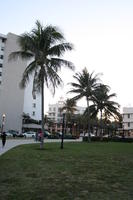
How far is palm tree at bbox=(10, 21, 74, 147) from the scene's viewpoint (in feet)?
70.8

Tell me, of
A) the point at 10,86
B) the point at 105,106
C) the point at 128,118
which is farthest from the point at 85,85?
the point at 128,118

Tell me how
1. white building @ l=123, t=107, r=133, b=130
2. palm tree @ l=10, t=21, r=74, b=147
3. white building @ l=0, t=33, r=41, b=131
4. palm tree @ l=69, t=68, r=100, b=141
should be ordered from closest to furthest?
palm tree @ l=10, t=21, r=74, b=147 → palm tree @ l=69, t=68, r=100, b=141 → white building @ l=0, t=33, r=41, b=131 → white building @ l=123, t=107, r=133, b=130

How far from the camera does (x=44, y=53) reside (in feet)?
72.9

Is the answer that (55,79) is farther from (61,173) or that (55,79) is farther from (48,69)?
(61,173)

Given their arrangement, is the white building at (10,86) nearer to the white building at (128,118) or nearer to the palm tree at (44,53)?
the white building at (128,118)

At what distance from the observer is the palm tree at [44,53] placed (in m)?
21.6

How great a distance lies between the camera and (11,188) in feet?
21.8

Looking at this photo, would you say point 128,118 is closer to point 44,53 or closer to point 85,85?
point 85,85

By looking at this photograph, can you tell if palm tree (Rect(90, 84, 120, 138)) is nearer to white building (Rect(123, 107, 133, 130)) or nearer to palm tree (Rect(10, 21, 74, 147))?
palm tree (Rect(10, 21, 74, 147))

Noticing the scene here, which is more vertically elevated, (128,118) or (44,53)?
(44,53)

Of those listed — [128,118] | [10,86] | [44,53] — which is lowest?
[128,118]

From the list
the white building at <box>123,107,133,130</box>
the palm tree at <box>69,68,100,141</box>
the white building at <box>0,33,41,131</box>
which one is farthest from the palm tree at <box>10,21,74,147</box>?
the white building at <box>123,107,133,130</box>

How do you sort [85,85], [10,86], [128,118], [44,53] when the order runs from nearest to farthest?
[44,53] → [85,85] → [10,86] → [128,118]

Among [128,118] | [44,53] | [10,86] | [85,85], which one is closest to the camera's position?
[44,53]
